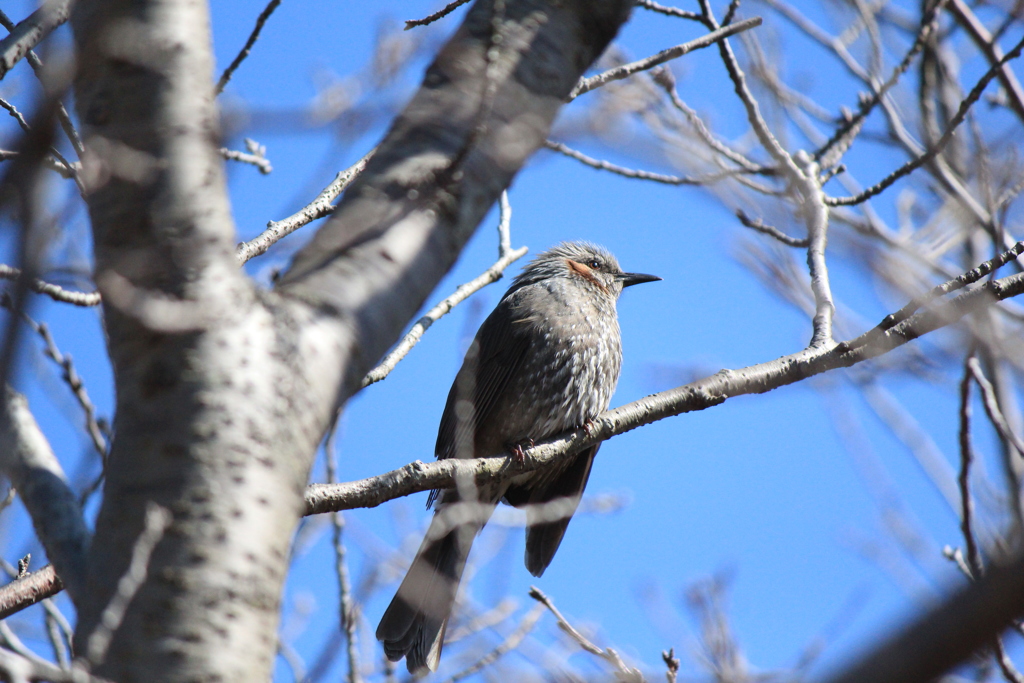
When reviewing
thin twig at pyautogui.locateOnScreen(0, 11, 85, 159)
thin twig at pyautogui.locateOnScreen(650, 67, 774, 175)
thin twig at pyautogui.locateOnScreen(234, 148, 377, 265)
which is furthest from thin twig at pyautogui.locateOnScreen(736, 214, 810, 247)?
thin twig at pyautogui.locateOnScreen(0, 11, 85, 159)

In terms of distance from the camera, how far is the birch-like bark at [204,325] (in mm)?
1443

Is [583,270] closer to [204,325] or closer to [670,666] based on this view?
[670,666]

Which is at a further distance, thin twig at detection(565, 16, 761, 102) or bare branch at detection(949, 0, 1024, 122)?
bare branch at detection(949, 0, 1024, 122)

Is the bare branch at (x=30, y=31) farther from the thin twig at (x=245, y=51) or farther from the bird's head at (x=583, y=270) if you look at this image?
the bird's head at (x=583, y=270)

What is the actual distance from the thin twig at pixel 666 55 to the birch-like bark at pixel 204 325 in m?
1.23

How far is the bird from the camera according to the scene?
14.2 feet

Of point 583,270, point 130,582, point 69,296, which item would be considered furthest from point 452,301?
point 130,582

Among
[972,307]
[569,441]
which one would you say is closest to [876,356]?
[972,307]

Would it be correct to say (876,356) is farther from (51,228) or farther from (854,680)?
(51,228)

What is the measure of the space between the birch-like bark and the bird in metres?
2.64

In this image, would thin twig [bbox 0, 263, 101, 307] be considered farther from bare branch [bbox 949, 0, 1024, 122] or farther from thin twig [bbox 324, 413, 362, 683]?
bare branch [bbox 949, 0, 1024, 122]

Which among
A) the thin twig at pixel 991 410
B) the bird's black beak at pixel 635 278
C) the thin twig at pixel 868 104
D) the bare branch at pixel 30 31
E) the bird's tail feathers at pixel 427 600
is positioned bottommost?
the thin twig at pixel 991 410

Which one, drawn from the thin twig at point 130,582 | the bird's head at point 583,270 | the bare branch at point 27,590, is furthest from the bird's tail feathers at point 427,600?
the thin twig at point 130,582

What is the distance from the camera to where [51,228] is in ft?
4.45
